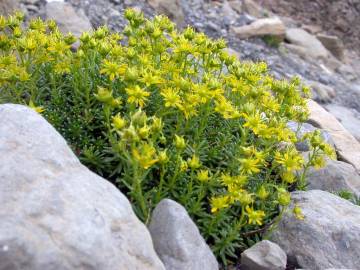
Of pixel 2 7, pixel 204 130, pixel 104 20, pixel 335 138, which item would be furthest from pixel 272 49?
pixel 204 130

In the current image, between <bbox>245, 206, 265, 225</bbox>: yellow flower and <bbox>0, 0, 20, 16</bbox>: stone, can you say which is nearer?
<bbox>245, 206, 265, 225</bbox>: yellow flower

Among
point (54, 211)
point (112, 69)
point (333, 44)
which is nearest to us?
point (54, 211)

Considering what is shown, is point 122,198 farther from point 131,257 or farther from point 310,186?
point 310,186

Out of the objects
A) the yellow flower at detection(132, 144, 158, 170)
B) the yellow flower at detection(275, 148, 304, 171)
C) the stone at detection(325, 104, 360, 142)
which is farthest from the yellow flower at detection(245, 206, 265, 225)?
the stone at detection(325, 104, 360, 142)

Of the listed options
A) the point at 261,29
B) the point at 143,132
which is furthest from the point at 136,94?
the point at 261,29

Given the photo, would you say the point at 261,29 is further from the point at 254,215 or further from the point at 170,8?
the point at 254,215

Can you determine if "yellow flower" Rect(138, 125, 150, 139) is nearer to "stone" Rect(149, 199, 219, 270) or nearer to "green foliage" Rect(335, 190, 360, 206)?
"stone" Rect(149, 199, 219, 270)

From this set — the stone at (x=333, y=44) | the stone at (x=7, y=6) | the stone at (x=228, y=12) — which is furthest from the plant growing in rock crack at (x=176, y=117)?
the stone at (x=333, y=44)
